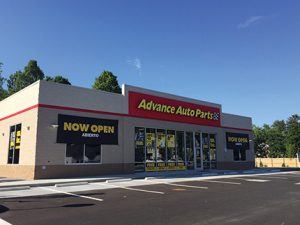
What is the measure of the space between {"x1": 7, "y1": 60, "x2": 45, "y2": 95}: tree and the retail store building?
30.4 m

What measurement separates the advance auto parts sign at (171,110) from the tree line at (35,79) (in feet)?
79.1

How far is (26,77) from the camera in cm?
5431

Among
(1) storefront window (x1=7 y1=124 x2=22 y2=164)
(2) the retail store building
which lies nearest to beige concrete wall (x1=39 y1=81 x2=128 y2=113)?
(2) the retail store building

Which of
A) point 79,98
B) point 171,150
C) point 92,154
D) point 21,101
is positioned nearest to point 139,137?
point 171,150

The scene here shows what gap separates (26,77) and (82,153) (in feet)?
128

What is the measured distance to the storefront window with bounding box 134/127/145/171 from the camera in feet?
79.5

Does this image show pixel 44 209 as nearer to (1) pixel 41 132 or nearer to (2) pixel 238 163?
(1) pixel 41 132

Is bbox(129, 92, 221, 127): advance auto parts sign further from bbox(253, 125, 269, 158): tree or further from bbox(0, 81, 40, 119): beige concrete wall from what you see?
bbox(253, 125, 269, 158): tree

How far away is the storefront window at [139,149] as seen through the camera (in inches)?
953

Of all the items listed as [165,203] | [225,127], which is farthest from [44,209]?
[225,127]

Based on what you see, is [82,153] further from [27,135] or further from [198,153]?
[198,153]

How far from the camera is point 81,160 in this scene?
21.0 metres

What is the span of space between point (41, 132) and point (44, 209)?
1088cm

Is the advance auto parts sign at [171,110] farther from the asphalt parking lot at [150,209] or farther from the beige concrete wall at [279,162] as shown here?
the beige concrete wall at [279,162]
